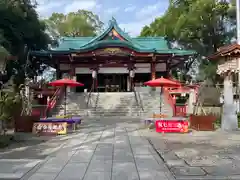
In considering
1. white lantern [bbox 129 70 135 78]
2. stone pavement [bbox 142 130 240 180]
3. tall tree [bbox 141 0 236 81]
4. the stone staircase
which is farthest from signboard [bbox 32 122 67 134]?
tall tree [bbox 141 0 236 81]

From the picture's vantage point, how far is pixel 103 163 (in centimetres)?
696

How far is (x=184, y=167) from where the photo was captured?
6559mm

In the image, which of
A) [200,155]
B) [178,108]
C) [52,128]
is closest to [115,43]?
[178,108]

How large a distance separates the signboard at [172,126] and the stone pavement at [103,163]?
2581 mm

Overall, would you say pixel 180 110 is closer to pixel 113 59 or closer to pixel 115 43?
pixel 115 43

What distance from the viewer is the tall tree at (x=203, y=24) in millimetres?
28016

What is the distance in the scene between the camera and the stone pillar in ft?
44.5

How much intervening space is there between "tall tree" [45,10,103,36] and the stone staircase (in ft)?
83.7

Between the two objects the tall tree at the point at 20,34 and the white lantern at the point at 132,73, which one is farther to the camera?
the white lantern at the point at 132,73

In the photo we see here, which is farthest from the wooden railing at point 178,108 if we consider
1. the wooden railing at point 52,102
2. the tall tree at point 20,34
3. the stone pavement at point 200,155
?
the tall tree at point 20,34

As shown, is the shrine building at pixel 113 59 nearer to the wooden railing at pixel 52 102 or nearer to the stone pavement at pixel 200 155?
the wooden railing at pixel 52 102

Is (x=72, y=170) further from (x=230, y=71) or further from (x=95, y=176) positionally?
(x=230, y=71)

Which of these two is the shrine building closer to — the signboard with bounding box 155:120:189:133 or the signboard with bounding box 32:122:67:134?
the signboard with bounding box 155:120:189:133

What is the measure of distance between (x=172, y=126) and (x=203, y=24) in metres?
18.7
